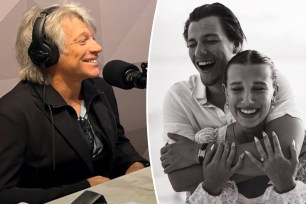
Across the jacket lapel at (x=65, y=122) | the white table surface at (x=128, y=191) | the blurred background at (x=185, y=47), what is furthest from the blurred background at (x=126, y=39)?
the blurred background at (x=185, y=47)

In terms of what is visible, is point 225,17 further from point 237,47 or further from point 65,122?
point 65,122

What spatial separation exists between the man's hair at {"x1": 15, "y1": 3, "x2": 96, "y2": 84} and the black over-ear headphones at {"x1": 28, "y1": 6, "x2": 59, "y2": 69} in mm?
43

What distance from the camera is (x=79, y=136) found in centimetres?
140

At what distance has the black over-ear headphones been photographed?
50.9 inches

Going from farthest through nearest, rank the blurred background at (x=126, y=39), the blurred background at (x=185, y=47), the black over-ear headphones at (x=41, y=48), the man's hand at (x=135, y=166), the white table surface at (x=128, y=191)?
the blurred background at (x=126, y=39) < the man's hand at (x=135, y=166) < the black over-ear headphones at (x=41, y=48) < the white table surface at (x=128, y=191) < the blurred background at (x=185, y=47)

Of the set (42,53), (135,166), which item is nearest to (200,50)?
(42,53)

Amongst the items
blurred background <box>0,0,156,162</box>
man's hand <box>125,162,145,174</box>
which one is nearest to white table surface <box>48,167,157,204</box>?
man's hand <box>125,162,145,174</box>

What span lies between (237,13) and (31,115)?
1.07 m

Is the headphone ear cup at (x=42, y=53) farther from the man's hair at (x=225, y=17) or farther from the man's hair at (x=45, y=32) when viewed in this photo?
the man's hair at (x=225, y=17)

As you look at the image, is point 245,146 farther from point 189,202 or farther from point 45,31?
point 45,31

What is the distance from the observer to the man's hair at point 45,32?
139 cm

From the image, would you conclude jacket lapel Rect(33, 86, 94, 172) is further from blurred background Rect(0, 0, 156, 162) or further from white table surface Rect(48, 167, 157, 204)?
blurred background Rect(0, 0, 156, 162)

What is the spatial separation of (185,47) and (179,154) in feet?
0.36

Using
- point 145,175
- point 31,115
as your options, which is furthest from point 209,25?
point 31,115
